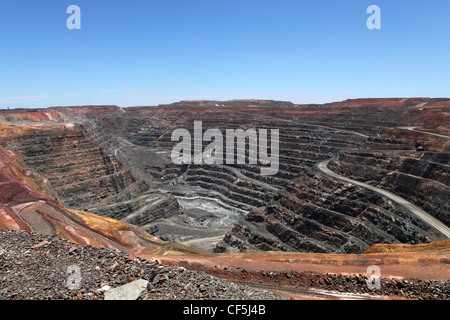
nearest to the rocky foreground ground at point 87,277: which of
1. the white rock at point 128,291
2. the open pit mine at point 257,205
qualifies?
the open pit mine at point 257,205

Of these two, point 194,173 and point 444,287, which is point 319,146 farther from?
point 444,287

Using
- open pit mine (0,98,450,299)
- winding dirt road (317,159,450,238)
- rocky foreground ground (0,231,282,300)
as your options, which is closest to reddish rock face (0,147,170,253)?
open pit mine (0,98,450,299)

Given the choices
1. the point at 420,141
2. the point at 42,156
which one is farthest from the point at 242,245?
the point at 42,156

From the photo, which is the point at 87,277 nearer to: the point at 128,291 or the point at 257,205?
the point at 128,291

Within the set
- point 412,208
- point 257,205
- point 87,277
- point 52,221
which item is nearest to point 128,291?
point 87,277

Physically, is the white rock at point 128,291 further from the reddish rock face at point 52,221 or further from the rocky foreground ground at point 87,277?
the reddish rock face at point 52,221

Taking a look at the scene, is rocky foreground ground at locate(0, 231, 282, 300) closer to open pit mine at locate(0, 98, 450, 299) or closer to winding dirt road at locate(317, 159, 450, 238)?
open pit mine at locate(0, 98, 450, 299)
